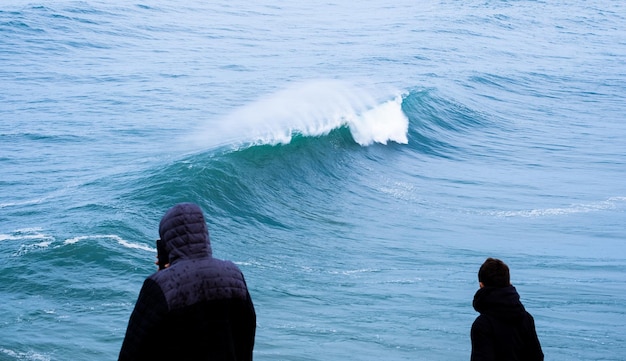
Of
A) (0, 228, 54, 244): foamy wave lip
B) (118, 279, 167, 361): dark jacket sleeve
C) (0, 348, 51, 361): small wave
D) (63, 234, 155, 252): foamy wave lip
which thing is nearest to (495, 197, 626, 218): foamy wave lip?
(63, 234, 155, 252): foamy wave lip

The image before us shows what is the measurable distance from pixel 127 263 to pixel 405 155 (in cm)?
1040

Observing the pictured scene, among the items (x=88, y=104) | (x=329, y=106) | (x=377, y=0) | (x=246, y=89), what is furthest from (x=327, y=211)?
(x=377, y=0)

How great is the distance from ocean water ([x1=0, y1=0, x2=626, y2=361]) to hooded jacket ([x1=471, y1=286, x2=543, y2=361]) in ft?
10.7

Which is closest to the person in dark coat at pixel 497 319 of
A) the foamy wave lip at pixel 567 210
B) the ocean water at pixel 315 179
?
the ocean water at pixel 315 179

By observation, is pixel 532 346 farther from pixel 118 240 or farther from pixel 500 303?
pixel 118 240

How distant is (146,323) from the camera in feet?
9.71

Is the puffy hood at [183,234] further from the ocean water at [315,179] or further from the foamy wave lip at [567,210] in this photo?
the foamy wave lip at [567,210]

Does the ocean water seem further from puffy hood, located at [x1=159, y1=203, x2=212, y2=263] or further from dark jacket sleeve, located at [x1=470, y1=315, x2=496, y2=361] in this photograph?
puffy hood, located at [x1=159, y1=203, x2=212, y2=263]

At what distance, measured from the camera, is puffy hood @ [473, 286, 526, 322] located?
13.0 ft

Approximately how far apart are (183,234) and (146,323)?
1.16 feet

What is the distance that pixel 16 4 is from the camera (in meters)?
34.4

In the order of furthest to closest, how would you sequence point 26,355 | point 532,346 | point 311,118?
point 311,118, point 26,355, point 532,346

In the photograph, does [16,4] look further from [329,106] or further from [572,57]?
[572,57]

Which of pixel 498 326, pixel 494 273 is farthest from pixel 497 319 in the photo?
pixel 494 273
